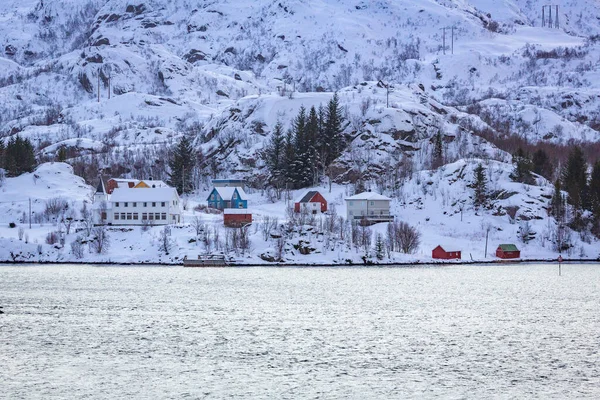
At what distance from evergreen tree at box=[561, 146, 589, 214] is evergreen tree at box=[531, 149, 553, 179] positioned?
21.6 feet

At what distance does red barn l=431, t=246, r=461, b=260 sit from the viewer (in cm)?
13125

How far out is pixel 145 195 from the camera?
14138cm

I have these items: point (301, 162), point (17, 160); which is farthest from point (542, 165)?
point (17, 160)

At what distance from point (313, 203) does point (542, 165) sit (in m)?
54.7

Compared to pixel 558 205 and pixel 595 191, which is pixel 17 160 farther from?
pixel 595 191

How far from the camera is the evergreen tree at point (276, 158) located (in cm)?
18488

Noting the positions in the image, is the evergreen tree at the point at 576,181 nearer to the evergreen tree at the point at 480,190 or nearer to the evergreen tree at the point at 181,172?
the evergreen tree at the point at 480,190

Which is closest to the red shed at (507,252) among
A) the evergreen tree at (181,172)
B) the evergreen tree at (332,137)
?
the evergreen tree at (332,137)

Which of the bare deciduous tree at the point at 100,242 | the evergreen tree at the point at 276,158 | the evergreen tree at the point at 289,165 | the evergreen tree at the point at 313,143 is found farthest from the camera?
the evergreen tree at the point at 276,158

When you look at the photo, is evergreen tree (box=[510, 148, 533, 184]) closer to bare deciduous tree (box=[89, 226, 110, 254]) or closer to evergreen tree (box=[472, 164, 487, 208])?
evergreen tree (box=[472, 164, 487, 208])

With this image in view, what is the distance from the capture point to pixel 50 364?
46781 millimetres

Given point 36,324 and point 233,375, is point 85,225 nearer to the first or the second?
point 36,324

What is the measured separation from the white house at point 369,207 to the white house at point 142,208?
3413cm

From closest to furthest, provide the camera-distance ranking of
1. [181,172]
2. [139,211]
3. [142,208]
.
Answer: [142,208] < [139,211] < [181,172]
